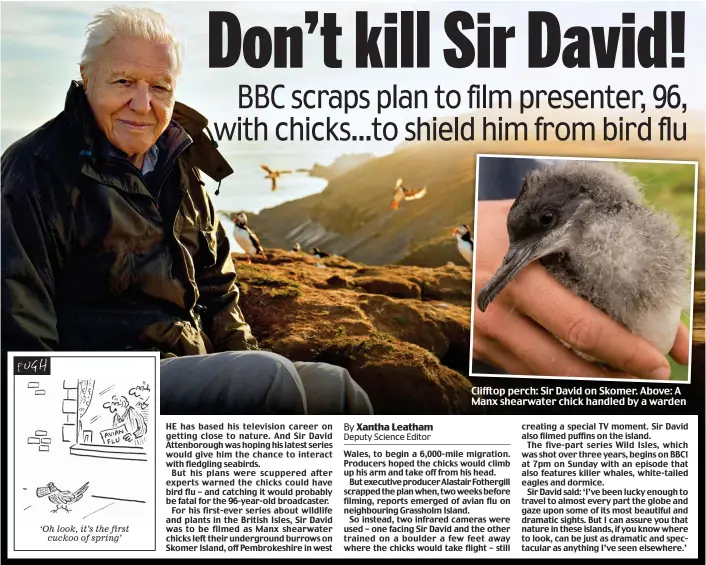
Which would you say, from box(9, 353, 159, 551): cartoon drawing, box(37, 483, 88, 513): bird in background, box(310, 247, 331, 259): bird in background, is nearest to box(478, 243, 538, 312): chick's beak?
box(310, 247, 331, 259): bird in background

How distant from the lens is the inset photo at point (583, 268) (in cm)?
423

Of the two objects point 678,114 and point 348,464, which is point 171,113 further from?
point 678,114

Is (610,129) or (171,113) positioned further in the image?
(610,129)

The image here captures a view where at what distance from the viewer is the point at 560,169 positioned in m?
4.37

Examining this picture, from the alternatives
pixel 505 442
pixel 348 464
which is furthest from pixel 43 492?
pixel 505 442

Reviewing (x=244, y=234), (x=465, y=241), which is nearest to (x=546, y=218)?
(x=465, y=241)

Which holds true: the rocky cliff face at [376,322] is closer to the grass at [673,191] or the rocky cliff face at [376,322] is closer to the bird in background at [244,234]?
the bird in background at [244,234]

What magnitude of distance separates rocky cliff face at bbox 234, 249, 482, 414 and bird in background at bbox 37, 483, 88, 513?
121 centimetres

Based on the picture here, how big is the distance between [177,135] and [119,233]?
1.91 ft

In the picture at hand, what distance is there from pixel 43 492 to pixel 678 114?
382 cm

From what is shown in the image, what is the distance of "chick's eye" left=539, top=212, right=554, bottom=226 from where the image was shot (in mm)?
4219

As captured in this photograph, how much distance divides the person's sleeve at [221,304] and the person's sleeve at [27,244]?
2.36 feet

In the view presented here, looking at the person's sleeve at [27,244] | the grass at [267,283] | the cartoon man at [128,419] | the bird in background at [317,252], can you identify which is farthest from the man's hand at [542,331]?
the person's sleeve at [27,244]

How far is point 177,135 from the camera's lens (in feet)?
13.9
